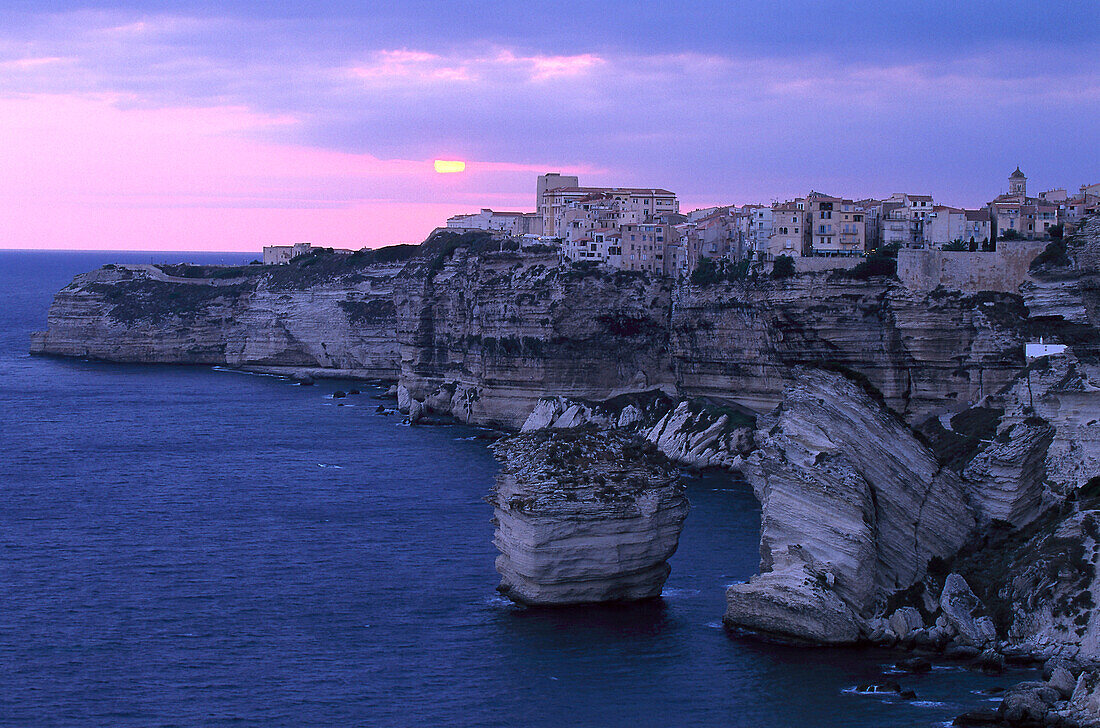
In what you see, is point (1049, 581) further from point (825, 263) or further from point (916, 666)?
point (825, 263)

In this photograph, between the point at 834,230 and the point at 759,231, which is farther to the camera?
the point at 759,231

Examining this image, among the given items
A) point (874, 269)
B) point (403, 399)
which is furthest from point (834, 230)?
point (403, 399)

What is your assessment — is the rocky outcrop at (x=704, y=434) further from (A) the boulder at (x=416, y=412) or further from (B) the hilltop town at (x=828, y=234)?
(A) the boulder at (x=416, y=412)

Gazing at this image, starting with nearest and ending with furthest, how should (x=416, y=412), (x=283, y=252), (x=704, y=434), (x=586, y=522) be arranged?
(x=586, y=522)
(x=704, y=434)
(x=416, y=412)
(x=283, y=252)

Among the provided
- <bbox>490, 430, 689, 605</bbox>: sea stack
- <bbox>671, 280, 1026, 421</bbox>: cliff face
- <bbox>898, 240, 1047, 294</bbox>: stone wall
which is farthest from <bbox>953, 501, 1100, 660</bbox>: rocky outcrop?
<bbox>898, 240, 1047, 294</bbox>: stone wall

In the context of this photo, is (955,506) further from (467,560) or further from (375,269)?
(375,269)

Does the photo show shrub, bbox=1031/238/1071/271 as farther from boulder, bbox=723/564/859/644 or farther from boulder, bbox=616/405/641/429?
boulder, bbox=723/564/859/644

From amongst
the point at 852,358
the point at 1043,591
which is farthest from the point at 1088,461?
the point at 852,358

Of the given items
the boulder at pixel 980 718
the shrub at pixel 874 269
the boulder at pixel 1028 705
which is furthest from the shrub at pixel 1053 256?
the boulder at pixel 980 718
